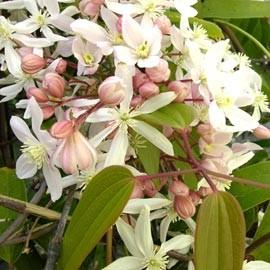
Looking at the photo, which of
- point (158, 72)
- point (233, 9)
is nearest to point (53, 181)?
point (158, 72)

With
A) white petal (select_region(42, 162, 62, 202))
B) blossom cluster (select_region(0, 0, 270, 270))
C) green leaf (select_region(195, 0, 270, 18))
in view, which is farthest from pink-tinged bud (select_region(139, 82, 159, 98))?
green leaf (select_region(195, 0, 270, 18))

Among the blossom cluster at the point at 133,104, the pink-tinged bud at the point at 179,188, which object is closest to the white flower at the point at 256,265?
the blossom cluster at the point at 133,104

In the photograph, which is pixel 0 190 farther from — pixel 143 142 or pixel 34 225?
pixel 143 142

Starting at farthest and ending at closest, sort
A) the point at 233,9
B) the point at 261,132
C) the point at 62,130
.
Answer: the point at 233,9 < the point at 261,132 < the point at 62,130

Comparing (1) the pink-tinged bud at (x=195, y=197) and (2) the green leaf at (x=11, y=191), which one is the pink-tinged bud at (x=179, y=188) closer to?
(1) the pink-tinged bud at (x=195, y=197)

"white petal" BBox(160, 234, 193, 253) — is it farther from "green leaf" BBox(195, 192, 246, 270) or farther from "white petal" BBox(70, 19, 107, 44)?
"white petal" BBox(70, 19, 107, 44)

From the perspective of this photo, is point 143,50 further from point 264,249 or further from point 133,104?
point 264,249
